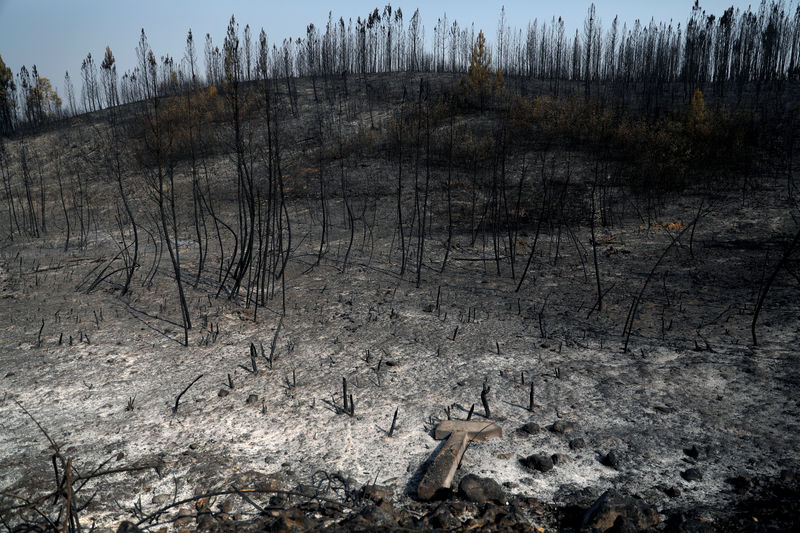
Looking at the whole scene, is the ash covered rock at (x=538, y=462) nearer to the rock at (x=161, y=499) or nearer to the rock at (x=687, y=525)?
the rock at (x=687, y=525)

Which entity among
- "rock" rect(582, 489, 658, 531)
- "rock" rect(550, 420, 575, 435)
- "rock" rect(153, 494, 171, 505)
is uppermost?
"rock" rect(582, 489, 658, 531)

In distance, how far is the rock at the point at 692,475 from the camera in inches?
104

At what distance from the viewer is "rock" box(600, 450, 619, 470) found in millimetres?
2817

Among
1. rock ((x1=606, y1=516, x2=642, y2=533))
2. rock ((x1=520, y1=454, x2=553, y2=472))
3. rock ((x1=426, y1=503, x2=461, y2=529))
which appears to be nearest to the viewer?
rock ((x1=606, y1=516, x2=642, y2=533))

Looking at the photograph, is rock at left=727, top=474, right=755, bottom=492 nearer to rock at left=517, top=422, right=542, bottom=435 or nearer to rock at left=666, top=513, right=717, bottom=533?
rock at left=666, top=513, right=717, bottom=533

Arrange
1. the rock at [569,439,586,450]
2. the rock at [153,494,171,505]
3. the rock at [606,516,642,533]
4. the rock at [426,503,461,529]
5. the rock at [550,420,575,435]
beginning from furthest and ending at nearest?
the rock at [550,420,575,435] → the rock at [569,439,586,450] → the rock at [153,494,171,505] → the rock at [426,503,461,529] → the rock at [606,516,642,533]

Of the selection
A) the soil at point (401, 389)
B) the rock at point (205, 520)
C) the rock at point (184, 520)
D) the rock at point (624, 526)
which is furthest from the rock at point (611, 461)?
the rock at point (184, 520)

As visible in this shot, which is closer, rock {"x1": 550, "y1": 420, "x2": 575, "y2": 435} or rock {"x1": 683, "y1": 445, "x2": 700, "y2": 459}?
rock {"x1": 683, "y1": 445, "x2": 700, "y2": 459}

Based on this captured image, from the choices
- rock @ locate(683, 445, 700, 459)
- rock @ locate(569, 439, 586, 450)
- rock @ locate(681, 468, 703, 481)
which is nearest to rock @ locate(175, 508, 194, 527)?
rock @ locate(569, 439, 586, 450)

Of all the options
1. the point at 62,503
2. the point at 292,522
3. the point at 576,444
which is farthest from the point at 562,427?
the point at 62,503

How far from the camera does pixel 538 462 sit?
9.32 ft

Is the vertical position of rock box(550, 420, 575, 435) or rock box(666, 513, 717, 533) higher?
rock box(666, 513, 717, 533)

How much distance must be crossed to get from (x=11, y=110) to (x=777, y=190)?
147 ft

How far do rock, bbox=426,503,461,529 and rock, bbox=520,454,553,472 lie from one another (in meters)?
0.73
